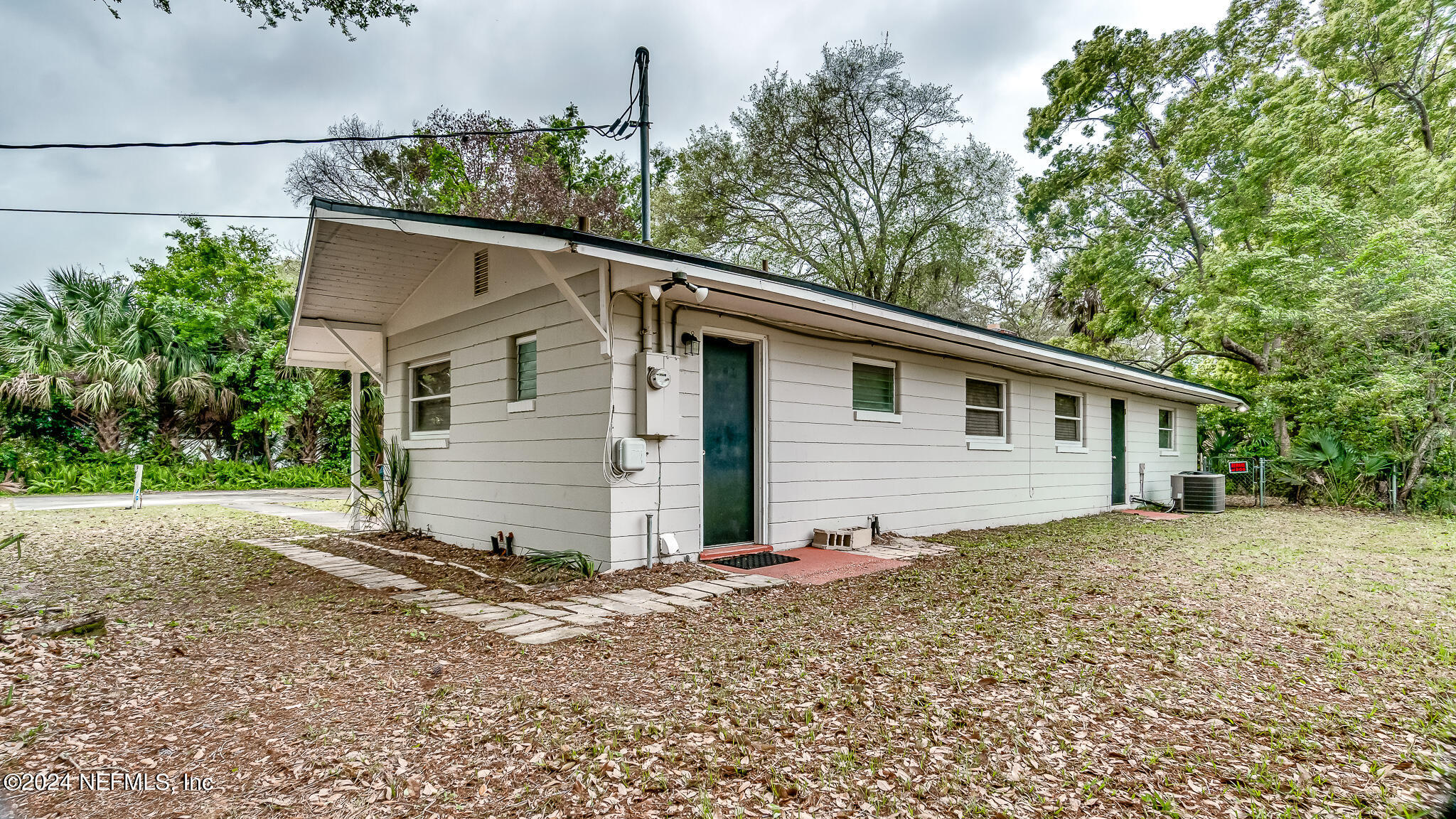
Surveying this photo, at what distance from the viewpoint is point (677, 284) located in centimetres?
495

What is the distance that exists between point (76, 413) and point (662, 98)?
1417 centimetres

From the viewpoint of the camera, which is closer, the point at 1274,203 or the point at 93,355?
the point at 1274,203

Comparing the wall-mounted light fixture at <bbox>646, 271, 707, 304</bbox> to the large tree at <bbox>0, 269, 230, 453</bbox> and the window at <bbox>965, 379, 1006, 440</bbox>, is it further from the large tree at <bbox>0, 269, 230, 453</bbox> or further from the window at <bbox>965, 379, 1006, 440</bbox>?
the large tree at <bbox>0, 269, 230, 453</bbox>

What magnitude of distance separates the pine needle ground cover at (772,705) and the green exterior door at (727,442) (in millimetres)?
1439

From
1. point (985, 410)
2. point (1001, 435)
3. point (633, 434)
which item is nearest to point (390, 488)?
point (633, 434)

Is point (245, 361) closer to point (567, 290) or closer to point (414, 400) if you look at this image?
point (414, 400)

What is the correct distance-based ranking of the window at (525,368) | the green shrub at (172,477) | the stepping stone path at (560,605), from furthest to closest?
the green shrub at (172,477), the window at (525,368), the stepping stone path at (560,605)

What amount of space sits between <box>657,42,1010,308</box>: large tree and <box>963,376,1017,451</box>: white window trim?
10404 mm

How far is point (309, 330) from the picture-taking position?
7.95 metres

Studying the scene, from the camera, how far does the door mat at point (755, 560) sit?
18.6ft

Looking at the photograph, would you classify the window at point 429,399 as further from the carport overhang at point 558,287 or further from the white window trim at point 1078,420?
the white window trim at point 1078,420

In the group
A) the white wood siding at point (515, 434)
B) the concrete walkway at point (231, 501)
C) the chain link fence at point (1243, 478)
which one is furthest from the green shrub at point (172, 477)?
the chain link fence at point (1243, 478)

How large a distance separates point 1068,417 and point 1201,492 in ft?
9.60

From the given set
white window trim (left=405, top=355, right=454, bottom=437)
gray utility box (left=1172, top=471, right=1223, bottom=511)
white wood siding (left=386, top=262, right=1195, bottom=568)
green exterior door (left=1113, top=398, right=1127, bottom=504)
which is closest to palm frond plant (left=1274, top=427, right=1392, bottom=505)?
gray utility box (left=1172, top=471, right=1223, bottom=511)
